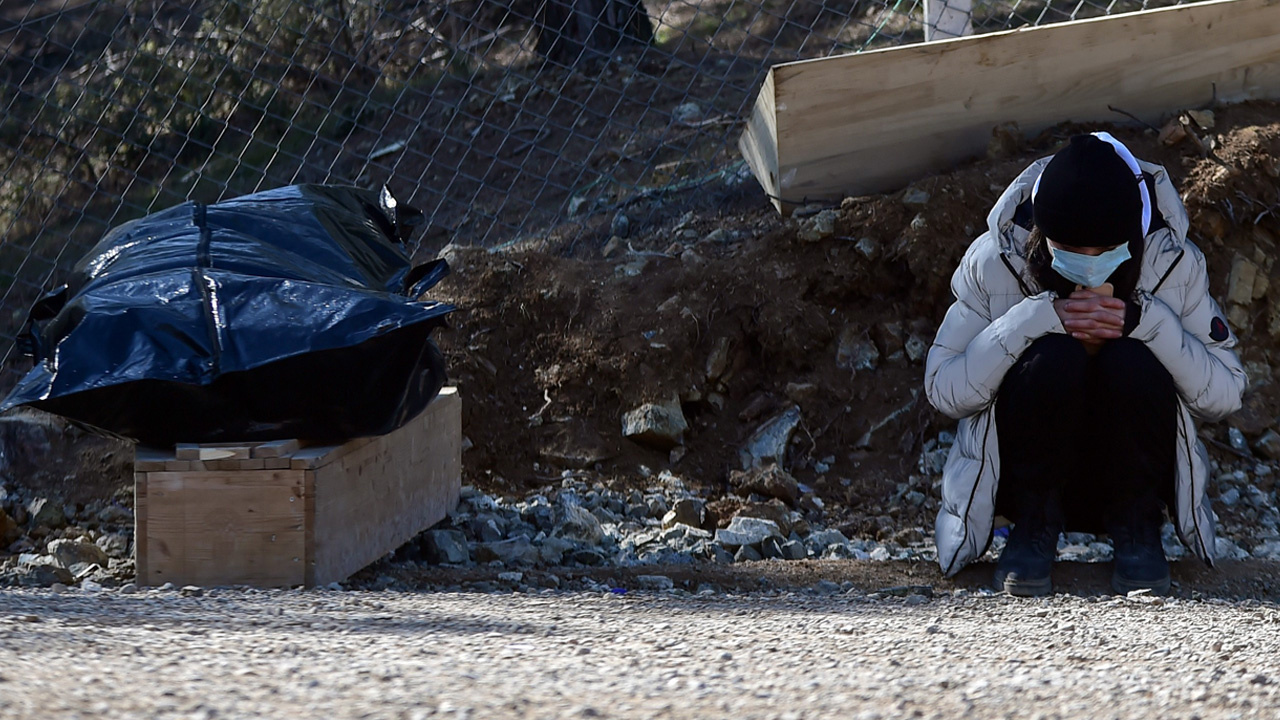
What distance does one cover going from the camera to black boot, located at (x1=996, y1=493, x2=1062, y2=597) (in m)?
3.38

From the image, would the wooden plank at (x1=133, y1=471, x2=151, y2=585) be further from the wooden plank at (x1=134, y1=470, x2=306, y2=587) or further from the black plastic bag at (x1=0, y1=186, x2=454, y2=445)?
the black plastic bag at (x1=0, y1=186, x2=454, y2=445)

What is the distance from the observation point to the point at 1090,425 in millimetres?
3438

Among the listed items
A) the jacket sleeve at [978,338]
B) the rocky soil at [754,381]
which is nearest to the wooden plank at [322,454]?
the rocky soil at [754,381]

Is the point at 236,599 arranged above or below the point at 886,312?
below

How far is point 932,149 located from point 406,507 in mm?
2581

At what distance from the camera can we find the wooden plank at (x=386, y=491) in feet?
11.0

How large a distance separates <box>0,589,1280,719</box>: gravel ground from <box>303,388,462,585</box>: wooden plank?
0.80 ft

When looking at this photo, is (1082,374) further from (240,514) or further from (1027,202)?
(240,514)

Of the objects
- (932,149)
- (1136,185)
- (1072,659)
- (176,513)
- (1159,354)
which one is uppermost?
(932,149)

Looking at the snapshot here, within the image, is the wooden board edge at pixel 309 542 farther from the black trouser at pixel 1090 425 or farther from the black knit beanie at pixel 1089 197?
the black knit beanie at pixel 1089 197

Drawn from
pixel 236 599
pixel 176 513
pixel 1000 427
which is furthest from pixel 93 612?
pixel 1000 427

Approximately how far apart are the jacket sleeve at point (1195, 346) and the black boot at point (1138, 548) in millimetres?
300

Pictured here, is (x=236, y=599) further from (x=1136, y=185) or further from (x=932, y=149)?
(x=932, y=149)

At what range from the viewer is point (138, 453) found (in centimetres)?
332
